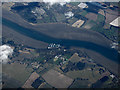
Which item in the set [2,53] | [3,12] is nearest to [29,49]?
[2,53]

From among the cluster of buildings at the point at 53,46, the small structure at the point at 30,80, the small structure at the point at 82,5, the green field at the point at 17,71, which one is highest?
the small structure at the point at 82,5

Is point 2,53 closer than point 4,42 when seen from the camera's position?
Yes

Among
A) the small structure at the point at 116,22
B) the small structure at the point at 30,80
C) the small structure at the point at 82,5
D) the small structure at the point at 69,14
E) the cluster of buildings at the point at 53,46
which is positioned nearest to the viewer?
the small structure at the point at 30,80

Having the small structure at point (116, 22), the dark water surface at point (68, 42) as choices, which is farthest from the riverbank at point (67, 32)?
the small structure at point (116, 22)

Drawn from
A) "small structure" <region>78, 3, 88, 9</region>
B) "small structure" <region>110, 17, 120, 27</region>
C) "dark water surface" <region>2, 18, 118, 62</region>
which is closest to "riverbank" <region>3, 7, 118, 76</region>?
"dark water surface" <region>2, 18, 118, 62</region>

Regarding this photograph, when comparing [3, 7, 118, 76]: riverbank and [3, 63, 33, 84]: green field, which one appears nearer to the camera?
[3, 63, 33, 84]: green field

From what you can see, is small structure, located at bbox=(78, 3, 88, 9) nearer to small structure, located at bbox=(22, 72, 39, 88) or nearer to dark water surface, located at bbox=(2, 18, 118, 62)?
dark water surface, located at bbox=(2, 18, 118, 62)

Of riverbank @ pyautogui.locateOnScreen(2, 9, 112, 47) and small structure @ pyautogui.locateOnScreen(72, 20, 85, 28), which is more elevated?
small structure @ pyautogui.locateOnScreen(72, 20, 85, 28)

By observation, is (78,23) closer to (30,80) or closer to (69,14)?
(69,14)

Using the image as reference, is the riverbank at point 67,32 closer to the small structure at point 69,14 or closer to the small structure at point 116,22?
the small structure at point 69,14

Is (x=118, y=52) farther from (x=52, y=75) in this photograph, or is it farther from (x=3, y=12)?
(x=3, y=12)

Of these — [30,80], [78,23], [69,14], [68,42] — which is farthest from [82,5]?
[30,80]
